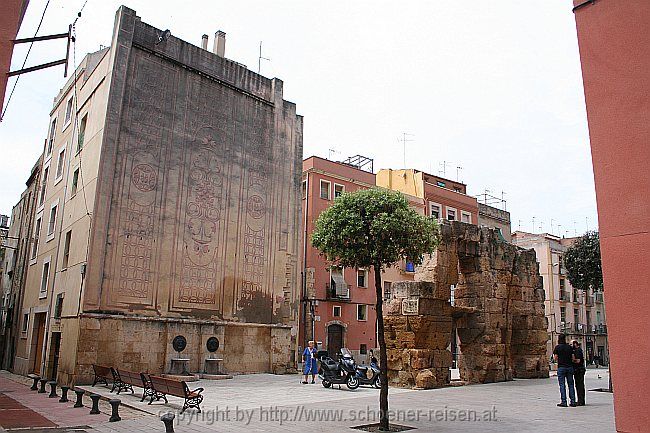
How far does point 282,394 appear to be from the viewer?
572 inches

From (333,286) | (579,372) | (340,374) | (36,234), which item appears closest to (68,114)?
(36,234)

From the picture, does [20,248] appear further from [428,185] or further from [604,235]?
[604,235]

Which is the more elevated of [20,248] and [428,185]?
[428,185]

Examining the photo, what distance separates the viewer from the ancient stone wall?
1664cm

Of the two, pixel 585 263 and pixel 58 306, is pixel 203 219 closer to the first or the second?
pixel 58 306

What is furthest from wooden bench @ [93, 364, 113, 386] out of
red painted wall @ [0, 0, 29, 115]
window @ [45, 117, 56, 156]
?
window @ [45, 117, 56, 156]

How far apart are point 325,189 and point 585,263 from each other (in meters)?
16.5

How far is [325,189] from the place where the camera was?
31594mm

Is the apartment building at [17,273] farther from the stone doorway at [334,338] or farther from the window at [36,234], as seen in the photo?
the stone doorway at [334,338]

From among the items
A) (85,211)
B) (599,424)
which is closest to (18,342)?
(85,211)

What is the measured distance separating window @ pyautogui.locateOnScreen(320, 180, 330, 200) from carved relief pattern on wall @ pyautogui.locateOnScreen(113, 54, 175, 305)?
12.8m

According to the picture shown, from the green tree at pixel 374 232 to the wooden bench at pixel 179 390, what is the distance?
3.94 m

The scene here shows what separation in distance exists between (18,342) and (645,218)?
2728 centimetres

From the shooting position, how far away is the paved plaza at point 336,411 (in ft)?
31.0
